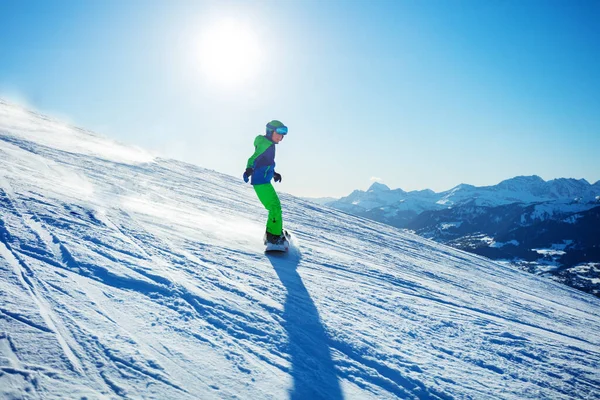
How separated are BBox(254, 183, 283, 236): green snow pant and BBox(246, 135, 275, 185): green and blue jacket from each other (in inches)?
5.5

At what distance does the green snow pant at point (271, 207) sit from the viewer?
6.21 meters

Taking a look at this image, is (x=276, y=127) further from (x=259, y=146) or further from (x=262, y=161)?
(x=262, y=161)

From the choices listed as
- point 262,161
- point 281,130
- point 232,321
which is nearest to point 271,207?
point 262,161

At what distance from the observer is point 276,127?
258 inches

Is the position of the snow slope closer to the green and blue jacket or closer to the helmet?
the green and blue jacket

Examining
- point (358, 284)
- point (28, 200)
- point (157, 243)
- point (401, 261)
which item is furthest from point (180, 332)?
point (401, 261)

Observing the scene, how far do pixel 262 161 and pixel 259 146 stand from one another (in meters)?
0.31

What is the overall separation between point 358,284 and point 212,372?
315 centimetres

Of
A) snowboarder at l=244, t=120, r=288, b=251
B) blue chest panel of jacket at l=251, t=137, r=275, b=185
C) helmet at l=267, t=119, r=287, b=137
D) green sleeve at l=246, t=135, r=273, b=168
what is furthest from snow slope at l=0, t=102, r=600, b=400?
helmet at l=267, t=119, r=287, b=137

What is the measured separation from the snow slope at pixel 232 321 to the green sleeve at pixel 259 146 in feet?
5.21

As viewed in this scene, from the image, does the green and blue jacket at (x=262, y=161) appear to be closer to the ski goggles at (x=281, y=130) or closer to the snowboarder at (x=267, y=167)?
the snowboarder at (x=267, y=167)

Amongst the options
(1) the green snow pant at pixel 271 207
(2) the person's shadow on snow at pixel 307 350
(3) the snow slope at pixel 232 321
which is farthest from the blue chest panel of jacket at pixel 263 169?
(2) the person's shadow on snow at pixel 307 350

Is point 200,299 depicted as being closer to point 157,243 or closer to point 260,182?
point 157,243

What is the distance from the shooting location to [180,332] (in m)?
2.84
